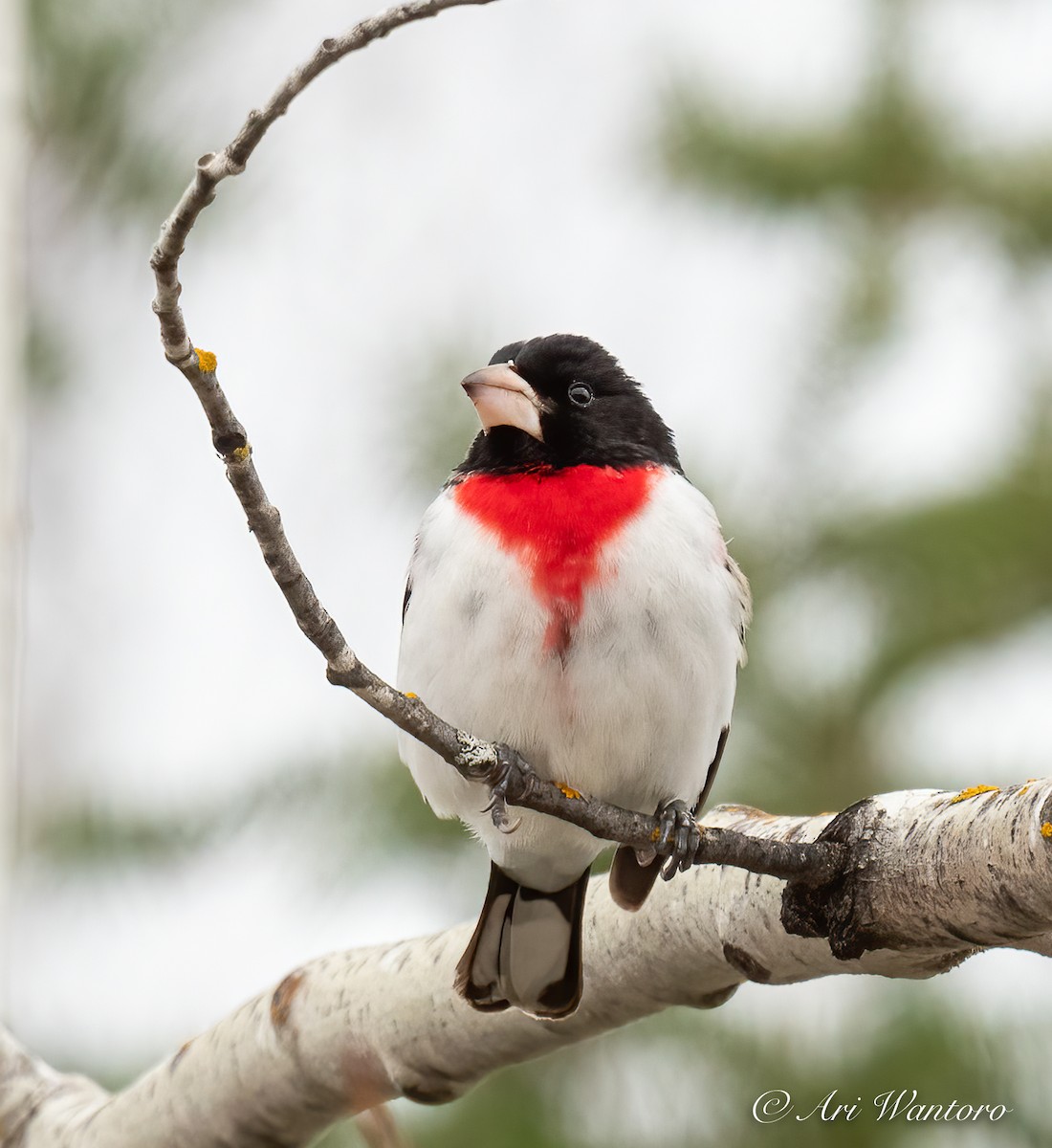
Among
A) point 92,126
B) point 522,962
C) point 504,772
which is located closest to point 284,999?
point 522,962

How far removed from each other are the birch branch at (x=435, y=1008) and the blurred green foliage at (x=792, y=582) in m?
1.19

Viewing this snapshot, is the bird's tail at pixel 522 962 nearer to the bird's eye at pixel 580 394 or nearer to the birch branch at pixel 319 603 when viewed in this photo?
the birch branch at pixel 319 603

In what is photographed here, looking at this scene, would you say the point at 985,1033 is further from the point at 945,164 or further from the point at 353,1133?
the point at 945,164

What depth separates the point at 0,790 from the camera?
3.55m

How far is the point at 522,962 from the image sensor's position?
3.48 meters

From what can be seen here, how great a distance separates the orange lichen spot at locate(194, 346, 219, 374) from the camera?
222 centimetres

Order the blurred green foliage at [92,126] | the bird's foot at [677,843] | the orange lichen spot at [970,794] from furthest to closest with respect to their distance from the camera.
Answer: the blurred green foliage at [92,126]
the bird's foot at [677,843]
the orange lichen spot at [970,794]

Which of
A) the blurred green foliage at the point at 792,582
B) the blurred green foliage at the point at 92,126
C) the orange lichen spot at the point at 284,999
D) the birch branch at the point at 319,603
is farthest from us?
the blurred green foliage at the point at 92,126

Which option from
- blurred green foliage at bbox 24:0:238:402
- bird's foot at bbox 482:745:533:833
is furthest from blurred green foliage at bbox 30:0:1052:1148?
bird's foot at bbox 482:745:533:833

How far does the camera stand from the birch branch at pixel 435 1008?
308cm

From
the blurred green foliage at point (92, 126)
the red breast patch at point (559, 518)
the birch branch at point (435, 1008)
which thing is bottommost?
the birch branch at point (435, 1008)

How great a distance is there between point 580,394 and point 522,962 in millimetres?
1572

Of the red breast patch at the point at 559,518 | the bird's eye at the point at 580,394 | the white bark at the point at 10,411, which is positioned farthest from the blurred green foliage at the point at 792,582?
the red breast patch at the point at 559,518

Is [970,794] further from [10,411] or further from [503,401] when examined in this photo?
[10,411]
